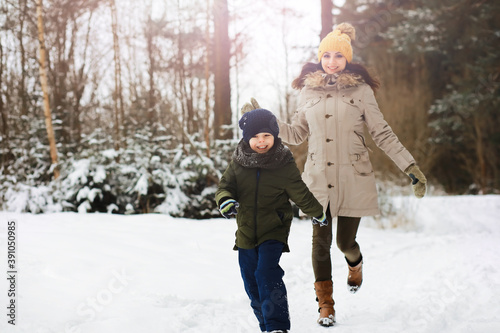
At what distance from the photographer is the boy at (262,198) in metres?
2.68

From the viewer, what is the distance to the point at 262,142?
2.72 meters

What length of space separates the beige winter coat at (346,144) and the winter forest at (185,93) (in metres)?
0.38

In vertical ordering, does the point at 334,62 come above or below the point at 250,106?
above

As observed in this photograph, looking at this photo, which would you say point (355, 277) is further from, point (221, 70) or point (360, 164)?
point (221, 70)

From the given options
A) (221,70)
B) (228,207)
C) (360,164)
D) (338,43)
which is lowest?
(228,207)

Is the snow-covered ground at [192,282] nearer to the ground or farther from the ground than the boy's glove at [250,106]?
nearer to the ground

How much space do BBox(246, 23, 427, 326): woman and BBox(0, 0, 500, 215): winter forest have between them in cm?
35

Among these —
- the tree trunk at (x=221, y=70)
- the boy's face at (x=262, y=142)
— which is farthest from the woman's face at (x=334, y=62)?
the tree trunk at (x=221, y=70)

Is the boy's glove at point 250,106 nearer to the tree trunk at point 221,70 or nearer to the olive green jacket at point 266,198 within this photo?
the olive green jacket at point 266,198

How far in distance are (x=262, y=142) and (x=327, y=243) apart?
1.07 meters

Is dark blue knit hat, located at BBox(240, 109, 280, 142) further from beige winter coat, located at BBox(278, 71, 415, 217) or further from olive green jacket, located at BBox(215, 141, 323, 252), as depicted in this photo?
beige winter coat, located at BBox(278, 71, 415, 217)

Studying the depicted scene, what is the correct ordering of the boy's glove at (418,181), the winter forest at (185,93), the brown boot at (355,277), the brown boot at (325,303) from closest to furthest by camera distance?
the brown boot at (325,303) → the boy's glove at (418,181) → the brown boot at (355,277) → the winter forest at (185,93)

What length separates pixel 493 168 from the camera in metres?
15.4

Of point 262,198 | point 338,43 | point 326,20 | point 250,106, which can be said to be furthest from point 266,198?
point 326,20
